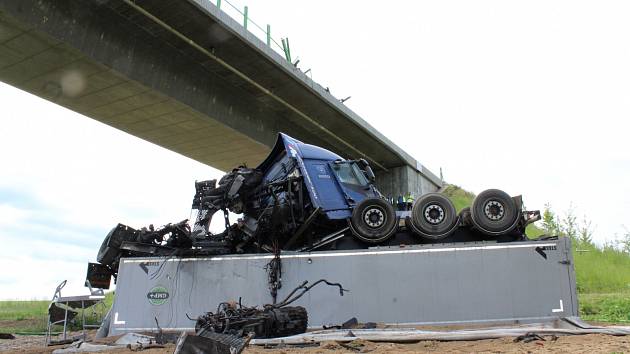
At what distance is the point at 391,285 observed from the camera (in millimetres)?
8398

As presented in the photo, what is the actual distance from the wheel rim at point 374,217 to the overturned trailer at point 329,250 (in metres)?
0.02

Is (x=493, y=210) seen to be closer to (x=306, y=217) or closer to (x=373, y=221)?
(x=373, y=221)

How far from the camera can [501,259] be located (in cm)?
809

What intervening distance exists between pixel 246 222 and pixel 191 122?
8.85 metres

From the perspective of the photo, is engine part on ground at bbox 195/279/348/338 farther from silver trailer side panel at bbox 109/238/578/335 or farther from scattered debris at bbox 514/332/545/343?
scattered debris at bbox 514/332/545/343

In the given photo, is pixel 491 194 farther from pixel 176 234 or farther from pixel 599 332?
pixel 176 234

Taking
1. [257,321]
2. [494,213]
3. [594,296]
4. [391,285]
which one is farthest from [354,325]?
[594,296]

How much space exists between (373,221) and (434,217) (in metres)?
1.08

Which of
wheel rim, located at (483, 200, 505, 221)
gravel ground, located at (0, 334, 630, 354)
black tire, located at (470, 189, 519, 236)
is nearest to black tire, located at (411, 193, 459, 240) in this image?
black tire, located at (470, 189, 519, 236)

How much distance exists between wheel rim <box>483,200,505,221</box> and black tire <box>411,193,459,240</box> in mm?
548

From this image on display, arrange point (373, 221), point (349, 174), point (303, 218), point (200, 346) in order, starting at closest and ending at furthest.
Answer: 1. point (200, 346)
2. point (373, 221)
3. point (303, 218)
4. point (349, 174)

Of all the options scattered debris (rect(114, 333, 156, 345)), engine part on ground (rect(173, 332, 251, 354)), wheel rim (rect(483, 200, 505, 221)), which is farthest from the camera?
wheel rim (rect(483, 200, 505, 221))

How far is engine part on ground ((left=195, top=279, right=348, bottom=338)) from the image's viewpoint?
6.75 m

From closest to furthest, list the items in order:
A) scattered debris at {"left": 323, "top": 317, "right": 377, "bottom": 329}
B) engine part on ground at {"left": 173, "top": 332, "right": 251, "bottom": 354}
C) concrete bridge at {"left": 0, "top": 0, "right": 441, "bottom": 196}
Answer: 1. engine part on ground at {"left": 173, "top": 332, "right": 251, "bottom": 354}
2. scattered debris at {"left": 323, "top": 317, "right": 377, "bottom": 329}
3. concrete bridge at {"left": 0, "top": 0, "right": 441, "bottom": 196}
